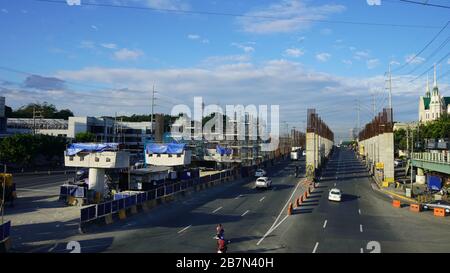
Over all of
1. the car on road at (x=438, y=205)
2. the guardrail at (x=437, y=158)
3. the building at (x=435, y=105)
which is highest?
the building at (x=435, y=105)

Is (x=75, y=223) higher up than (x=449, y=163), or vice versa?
(x=449, y=163)

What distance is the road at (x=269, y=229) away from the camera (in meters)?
22.2

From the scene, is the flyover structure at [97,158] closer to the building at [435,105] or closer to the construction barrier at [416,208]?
the construction barrier at [416,208]

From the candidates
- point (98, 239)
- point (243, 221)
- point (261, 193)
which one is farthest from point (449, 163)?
point (98, 239)

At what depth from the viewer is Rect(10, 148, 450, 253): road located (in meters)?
22.2

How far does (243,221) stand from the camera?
29859 millimetres

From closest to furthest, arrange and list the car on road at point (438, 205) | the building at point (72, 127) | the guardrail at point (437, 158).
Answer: the car on road at point (438, 205)
the guardrail at point (437, 158)
the building at point (72, 127)

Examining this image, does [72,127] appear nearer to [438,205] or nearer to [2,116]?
[2,116]

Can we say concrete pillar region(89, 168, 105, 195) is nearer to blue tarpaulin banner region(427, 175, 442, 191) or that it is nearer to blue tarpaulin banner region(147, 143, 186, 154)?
blue tarpaulin banner region(147, 143, 186, 154)

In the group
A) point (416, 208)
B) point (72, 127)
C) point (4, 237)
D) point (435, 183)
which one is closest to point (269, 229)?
point (4, 237)

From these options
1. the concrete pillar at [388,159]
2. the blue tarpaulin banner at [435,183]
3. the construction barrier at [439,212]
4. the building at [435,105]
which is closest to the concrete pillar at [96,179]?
the construction barrier at [439,212]

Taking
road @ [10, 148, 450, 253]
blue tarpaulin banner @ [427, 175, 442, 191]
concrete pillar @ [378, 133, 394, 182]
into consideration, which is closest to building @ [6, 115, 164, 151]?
concrete pillar @ [378, 133, 394, 182]

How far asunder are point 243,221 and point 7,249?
15.3 meters
